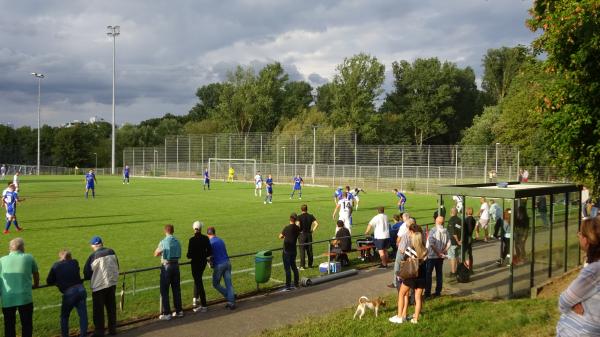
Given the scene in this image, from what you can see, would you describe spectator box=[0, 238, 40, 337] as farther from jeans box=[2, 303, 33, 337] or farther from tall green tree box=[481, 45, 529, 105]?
tall green tree box=[481, 45, 529, 105]

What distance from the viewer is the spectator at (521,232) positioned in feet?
34.1

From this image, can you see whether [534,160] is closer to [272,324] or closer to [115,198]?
[115,198]

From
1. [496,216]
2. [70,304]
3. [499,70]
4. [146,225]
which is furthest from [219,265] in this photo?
[499,70]

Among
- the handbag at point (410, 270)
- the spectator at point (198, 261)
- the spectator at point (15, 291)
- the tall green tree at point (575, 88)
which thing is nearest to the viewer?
the spectator at point (15, 291)

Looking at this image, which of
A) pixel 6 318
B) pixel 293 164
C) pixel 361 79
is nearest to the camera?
pixel 6 318

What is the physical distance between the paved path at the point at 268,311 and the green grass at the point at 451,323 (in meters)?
0.50

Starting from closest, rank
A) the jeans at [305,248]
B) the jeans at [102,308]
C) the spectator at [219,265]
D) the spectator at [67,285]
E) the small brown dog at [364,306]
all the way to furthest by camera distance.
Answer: the spectator at [67,285] → the jeans at [102,308] → the small brown dog at [364,306] → the spectator at [219,265] → the jeans at [305,248]

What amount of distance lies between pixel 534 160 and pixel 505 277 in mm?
33597

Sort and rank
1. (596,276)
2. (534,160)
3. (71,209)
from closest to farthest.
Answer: (596,276)
(71,209)
(534,160)

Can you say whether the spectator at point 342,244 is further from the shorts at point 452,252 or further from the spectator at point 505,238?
the spectator at point 505,238

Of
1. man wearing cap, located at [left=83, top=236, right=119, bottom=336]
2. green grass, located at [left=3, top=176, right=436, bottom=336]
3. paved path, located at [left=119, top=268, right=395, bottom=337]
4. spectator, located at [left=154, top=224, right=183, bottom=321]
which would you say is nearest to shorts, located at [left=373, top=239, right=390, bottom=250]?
paved path, located at [left=119, top=268, right=395, bottom=337]

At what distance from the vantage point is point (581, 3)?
9211 millimetres

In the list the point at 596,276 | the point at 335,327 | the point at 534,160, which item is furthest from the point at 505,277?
the point at 534,160

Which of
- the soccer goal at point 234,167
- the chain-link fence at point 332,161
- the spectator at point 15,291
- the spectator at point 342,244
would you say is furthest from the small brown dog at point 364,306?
the soccer goal at point 234,167
